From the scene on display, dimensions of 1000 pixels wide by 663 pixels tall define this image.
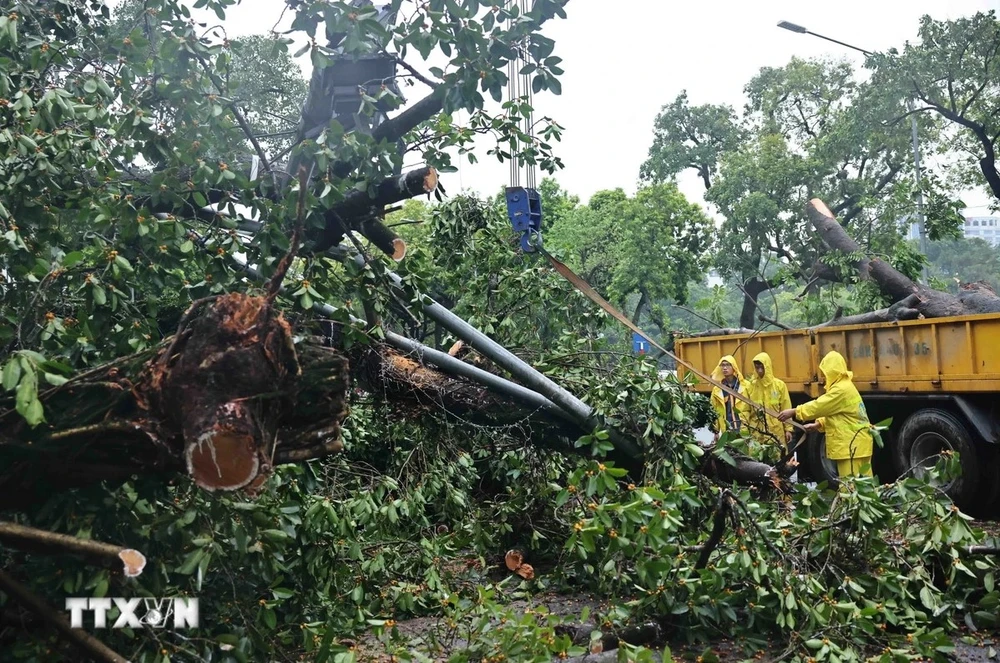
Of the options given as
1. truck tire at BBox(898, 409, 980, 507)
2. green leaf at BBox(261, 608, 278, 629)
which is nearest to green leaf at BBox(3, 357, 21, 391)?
green leaf at BBox(261, 608, 278, 629)

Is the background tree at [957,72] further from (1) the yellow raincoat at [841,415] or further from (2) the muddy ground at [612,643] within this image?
(2) the muddy ground at [612,643]

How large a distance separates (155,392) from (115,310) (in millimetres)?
1047

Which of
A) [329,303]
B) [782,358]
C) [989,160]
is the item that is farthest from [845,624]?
[989,160]

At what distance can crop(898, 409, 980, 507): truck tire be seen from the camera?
9266 millimetres

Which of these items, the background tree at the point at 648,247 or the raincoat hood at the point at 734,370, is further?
the background tree at the point at 648,247

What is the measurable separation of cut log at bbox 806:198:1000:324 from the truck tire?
1.04m

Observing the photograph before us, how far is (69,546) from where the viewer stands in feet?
10.9

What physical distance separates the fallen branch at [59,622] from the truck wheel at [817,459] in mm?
9003

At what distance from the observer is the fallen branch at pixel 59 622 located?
356 cm

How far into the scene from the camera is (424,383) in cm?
579

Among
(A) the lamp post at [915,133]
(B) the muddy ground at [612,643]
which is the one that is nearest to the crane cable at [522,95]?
(B) the muddy ground at [612,643]

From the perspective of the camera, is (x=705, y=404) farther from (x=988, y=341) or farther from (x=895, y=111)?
(x=895, y=111)

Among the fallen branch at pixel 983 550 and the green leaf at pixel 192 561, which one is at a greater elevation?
the green leaf at pixel 192 561

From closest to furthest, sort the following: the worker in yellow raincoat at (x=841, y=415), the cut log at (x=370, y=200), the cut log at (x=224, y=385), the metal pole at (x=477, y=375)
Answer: the cut log at (x=224, y=385) → the cut log at (x=370, y=200) → the metal pole at (x=477, y=375) → the worker in yellow raincoat at (x=841, y=415)
